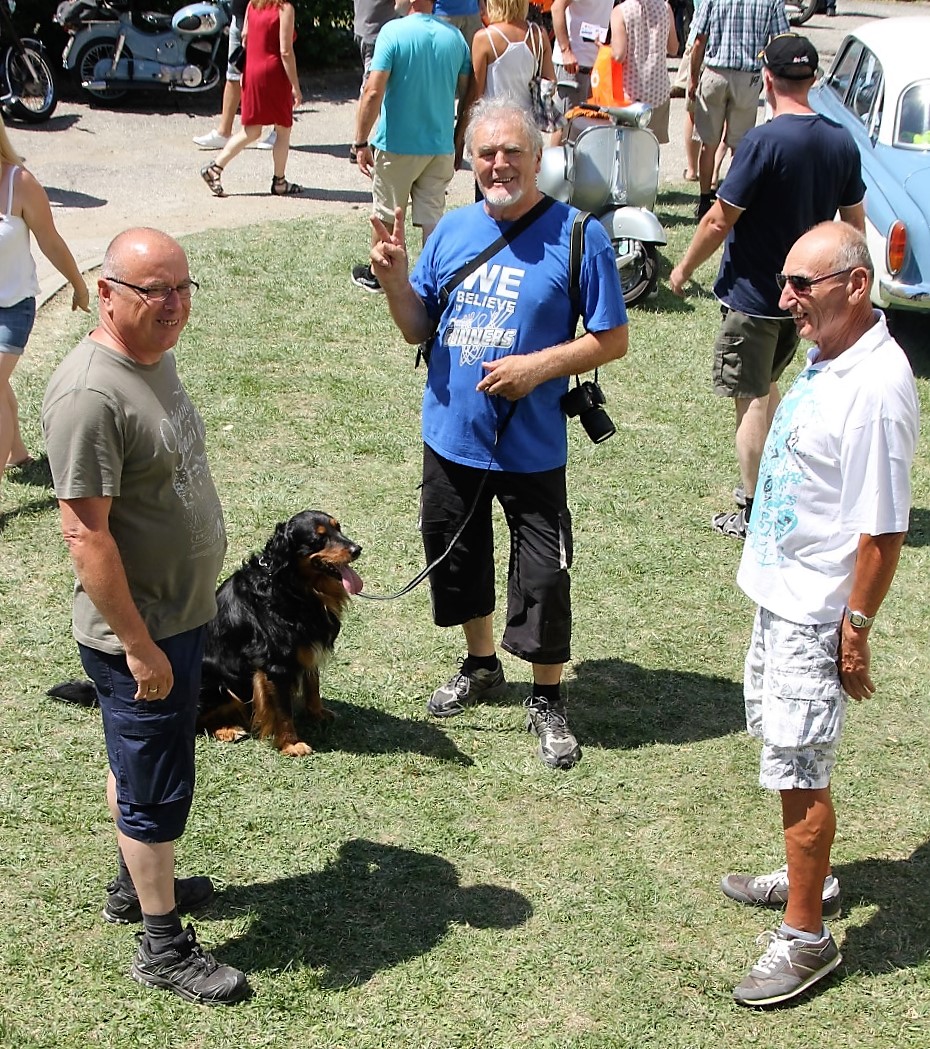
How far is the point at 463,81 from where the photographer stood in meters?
9.37

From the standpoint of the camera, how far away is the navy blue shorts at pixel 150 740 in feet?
11.1

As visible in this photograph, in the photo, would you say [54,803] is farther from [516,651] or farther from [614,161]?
[614,161]

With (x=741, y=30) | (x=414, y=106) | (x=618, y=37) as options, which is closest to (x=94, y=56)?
(x=618, y=37)

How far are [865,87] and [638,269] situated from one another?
2.45 metres

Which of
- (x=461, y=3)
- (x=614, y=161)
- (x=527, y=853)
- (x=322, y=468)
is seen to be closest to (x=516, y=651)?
(x=527, y=853)

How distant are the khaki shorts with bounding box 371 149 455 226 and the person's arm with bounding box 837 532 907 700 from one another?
6.17m

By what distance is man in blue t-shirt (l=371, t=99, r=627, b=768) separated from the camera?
438 cm

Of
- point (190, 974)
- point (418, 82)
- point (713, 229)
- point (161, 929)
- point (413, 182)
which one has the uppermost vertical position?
point (418, 82)

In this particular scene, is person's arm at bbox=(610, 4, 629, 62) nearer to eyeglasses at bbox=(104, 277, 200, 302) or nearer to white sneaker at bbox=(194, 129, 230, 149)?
white sneaker at bbox=(194, 129, 230, 149)

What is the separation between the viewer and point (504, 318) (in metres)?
4.43

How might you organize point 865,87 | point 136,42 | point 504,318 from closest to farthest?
point 504,318
point 865,87
point 136,42

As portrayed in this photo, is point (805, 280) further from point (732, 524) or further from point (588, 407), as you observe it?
point (732, 524)

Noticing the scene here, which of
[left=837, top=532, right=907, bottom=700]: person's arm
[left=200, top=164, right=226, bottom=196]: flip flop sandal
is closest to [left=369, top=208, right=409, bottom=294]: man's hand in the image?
[left=837, top=532, right=907, bottom=700]: person's arm

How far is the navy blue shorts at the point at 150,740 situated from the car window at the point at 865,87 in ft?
26.4
